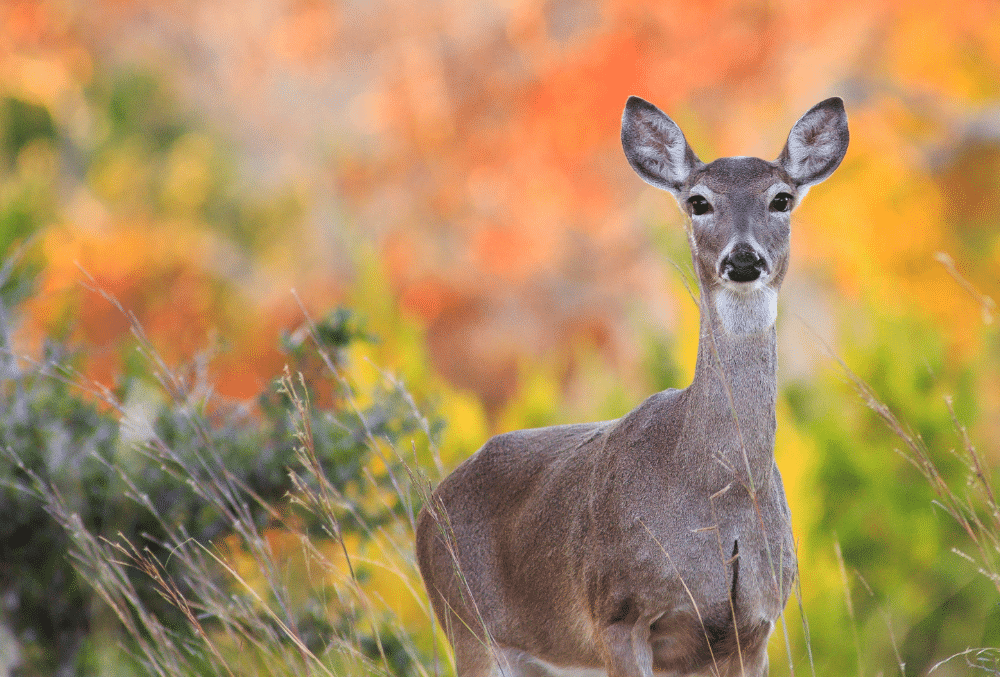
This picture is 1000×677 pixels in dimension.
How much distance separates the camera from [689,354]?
5.72 metres

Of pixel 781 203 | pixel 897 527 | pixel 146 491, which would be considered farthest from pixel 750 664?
pixel 897 527

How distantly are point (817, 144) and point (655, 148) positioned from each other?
404 mm

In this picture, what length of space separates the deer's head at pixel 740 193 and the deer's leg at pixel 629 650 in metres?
0.73

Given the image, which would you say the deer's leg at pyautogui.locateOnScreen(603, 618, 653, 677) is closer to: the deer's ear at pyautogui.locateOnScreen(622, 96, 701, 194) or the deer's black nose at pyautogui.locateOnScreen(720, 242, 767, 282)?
the deer's black nose at pyautogui.locateOnScreen(720, 242, 767, 282)

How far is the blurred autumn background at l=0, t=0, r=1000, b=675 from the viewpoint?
4.45 m

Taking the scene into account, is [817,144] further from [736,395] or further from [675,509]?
[675,509]

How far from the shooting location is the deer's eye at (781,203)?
2.50 meters

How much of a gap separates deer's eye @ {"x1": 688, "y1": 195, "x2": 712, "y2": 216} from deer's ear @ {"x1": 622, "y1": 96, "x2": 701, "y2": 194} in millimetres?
107

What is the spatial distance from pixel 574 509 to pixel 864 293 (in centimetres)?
451

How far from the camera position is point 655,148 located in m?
2.66

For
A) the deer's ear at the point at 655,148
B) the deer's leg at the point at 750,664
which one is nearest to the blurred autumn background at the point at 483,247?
the deer's leg at the point at 750,664

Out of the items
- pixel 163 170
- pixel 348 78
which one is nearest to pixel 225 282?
pixel 163 170

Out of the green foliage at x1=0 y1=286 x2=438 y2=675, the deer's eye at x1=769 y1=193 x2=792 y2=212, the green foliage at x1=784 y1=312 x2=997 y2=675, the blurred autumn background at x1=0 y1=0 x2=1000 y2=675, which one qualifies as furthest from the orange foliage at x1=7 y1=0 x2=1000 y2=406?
the deer's eye at x1=769 y1=193 x2=792 y2=212

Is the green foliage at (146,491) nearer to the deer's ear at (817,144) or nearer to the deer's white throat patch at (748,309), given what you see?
the deer's white throat patch at (748,309)
